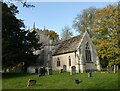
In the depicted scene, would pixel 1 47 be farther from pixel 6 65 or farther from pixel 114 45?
pixel 114 45

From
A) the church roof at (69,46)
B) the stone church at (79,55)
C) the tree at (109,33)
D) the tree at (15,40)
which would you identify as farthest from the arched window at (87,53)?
the tree at (15,40)

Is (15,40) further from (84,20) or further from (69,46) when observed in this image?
(84,20)

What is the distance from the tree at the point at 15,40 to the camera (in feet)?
113

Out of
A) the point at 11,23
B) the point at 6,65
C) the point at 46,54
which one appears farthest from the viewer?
the point at 46,54

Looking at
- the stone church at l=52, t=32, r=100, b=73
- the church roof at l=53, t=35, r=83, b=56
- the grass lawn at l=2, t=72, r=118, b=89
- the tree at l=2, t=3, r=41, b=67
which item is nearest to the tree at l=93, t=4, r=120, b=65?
the stone church at l=52, t=32, r=100, b=73

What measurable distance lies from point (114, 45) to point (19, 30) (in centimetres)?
1549

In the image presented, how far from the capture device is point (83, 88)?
750 inches

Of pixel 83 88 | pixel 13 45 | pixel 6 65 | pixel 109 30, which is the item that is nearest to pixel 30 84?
pixel 83 88

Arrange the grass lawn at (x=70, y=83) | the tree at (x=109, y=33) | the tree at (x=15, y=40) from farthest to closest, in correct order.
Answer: the tree at (x=109, y=33)
the tree at (x=15, y=40)
the grass lawn at (x=70, y=83)

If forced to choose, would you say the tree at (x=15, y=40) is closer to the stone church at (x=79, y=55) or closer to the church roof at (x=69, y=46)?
the church roof at (x=69, y=46)

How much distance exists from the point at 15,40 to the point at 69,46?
1187 cm

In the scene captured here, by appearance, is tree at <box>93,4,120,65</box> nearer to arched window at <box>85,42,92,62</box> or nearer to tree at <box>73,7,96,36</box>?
arched window at <box>85,42,92,62</box>

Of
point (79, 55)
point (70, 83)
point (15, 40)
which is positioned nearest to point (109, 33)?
point (79, 55)

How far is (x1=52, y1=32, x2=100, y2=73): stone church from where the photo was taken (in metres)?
44.1
